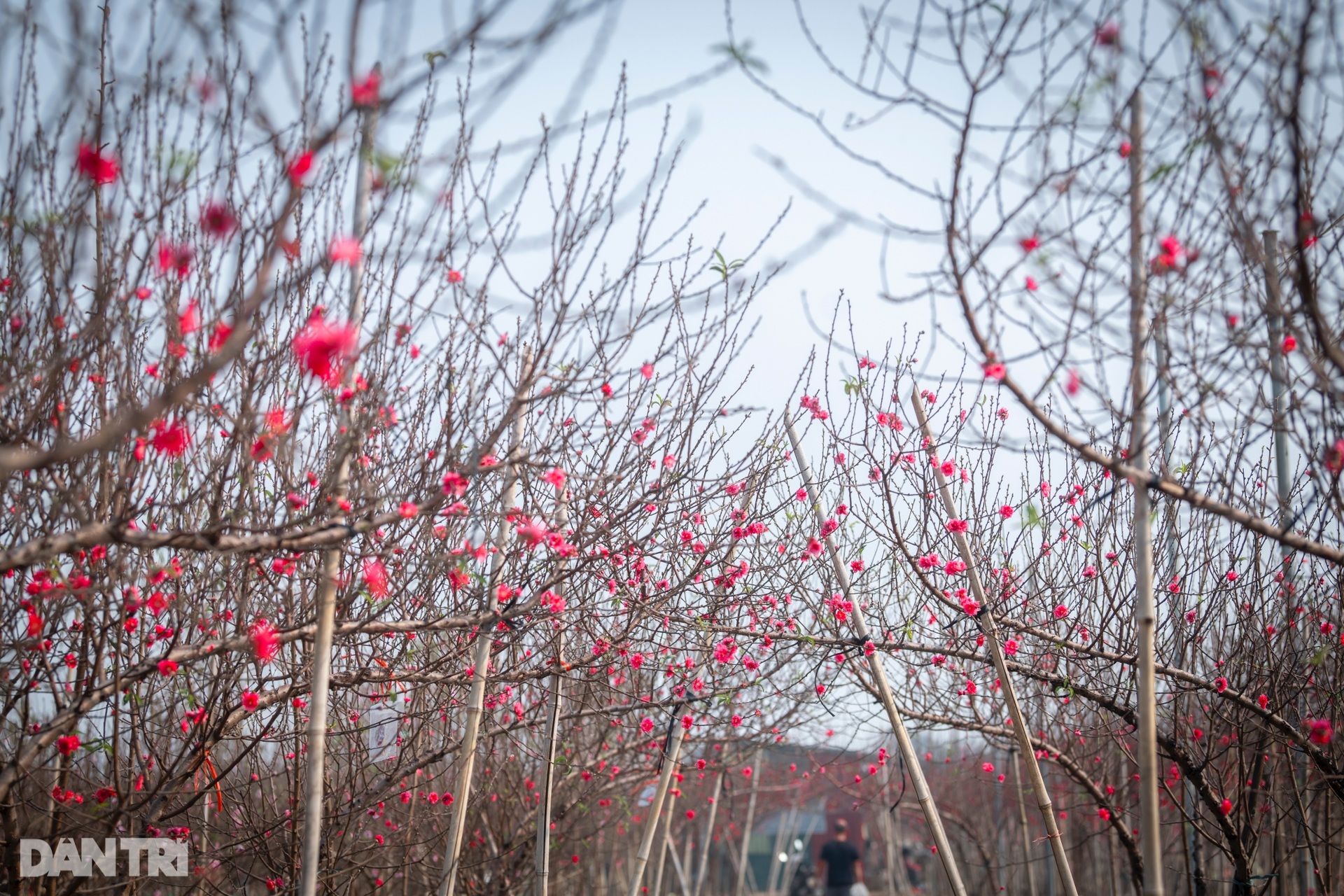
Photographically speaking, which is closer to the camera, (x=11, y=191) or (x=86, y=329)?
(x=86, y=329)

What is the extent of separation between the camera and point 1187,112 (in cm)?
275

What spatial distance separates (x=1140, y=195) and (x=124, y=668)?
380 centimetres

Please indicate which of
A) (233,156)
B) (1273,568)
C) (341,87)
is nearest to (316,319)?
(233,156)

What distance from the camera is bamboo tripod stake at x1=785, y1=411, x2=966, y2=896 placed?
13.6 ft

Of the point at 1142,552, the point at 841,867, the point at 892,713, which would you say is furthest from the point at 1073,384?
the point at 841,867

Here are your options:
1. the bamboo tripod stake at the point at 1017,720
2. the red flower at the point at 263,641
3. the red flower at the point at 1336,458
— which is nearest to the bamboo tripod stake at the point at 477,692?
the red flower at the point at 263,641

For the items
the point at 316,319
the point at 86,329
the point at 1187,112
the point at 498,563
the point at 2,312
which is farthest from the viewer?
the point at 498,563

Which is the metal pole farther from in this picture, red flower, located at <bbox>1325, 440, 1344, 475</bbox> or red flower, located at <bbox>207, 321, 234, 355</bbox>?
red flower, located at <bbox>207, 321, 234, 355</bbox>

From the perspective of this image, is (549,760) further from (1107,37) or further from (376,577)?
(1107,37)

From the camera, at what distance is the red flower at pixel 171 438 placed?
2.63 meters

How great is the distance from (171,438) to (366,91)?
128cm

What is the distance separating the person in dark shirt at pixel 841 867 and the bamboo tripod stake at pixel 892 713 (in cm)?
639

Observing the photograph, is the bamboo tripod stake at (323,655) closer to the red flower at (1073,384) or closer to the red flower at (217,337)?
the red flower at (217,337)

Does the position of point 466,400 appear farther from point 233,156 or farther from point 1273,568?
point 1273,568
